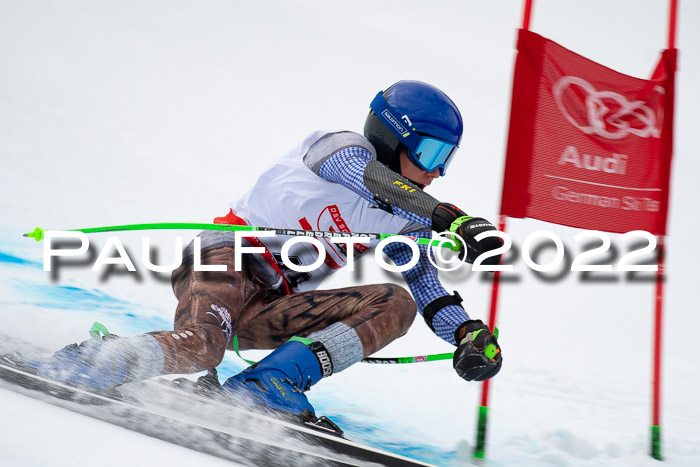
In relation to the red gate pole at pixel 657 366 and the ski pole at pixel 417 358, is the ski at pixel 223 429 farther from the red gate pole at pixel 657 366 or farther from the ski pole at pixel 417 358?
the red gate pole at pixel 657 366

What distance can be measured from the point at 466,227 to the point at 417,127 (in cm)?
61

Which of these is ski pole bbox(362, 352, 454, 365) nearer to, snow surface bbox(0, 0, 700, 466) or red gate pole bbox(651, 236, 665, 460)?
snow surface bbox(0, 0, 700, 466)

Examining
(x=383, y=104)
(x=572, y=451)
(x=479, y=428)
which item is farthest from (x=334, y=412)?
(x=383, y=104)

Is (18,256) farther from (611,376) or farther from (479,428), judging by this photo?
(611,376)

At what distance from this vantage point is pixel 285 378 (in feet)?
7.22

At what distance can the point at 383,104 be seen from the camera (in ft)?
8.66

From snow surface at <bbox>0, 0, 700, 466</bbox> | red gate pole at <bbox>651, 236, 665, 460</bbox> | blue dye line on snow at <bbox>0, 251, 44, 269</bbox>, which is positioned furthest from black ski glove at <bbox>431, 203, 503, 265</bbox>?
blue dye line on snow at <bbox>0, 251, 44, 269</bbox>

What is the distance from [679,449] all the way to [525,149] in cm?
155

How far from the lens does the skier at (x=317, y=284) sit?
2160mm

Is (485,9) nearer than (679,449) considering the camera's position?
No

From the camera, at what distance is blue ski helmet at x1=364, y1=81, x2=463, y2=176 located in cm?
254

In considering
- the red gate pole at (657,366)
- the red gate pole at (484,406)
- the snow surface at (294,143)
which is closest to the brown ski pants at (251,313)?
the snow surface at (294,143)

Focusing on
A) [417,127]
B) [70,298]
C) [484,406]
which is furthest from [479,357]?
[70,298]

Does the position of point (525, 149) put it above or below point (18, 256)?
above
